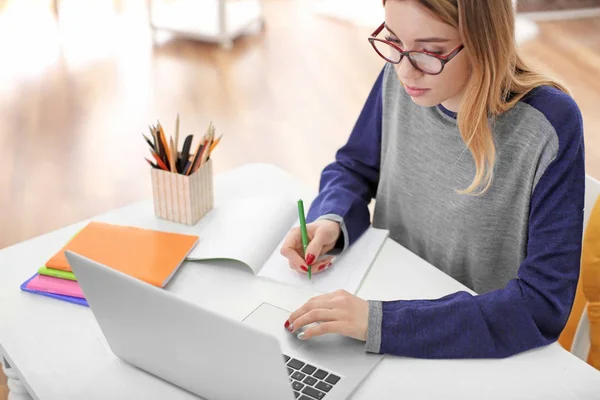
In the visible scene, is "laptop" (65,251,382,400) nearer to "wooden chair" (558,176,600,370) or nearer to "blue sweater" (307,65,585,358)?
"blue sweater" (307,65,585,358)

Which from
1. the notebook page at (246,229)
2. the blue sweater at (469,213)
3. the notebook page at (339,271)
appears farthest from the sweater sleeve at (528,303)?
the notebook page at (246,229)

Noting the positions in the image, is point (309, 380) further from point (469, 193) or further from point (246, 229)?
point (469, 193)

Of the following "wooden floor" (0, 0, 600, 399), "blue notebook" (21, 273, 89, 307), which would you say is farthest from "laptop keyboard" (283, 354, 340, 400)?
"wooden floor" (0, 0, 600, 399)

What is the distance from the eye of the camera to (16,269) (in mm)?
1266

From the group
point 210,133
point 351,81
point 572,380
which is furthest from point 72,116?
point 572,380

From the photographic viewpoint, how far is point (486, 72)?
1.15 m

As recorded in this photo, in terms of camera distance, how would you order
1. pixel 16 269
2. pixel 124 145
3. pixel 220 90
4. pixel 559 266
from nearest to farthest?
pixel 559 266 → pixel 16 269 → pixel 124 145 → pixel 220 90

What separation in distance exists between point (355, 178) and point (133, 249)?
1.61ft

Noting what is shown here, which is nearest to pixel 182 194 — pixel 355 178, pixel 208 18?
pixel 355 178

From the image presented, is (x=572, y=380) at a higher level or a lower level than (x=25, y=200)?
higher

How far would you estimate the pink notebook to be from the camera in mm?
1197

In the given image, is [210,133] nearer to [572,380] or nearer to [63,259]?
[63,259]

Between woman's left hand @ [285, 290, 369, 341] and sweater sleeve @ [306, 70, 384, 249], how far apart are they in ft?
0.82

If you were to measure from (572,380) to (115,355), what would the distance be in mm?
645
